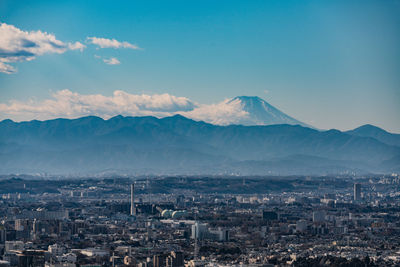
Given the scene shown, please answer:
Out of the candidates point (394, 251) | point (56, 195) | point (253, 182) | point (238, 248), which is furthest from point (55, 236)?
point (253, 182)

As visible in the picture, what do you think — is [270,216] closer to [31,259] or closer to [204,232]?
[204,232]

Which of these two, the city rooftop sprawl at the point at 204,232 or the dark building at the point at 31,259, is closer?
the dark building at the point at 31,259

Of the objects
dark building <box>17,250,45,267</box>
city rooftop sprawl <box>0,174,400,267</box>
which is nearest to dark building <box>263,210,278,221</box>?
city rooftop sprawl <box>0,174,400,267</box>

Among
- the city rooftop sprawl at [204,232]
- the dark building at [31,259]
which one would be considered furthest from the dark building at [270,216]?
the dark building at [31,259]

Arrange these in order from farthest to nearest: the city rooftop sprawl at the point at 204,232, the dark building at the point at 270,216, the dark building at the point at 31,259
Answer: the dark building at the point at 270,216
the city rooftop sprawl at the point at 204,232
the dark building at the point at 31,259

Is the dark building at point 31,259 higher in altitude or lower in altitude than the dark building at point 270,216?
lower

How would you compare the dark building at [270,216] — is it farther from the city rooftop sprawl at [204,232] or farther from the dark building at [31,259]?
the dark building at [31,259]

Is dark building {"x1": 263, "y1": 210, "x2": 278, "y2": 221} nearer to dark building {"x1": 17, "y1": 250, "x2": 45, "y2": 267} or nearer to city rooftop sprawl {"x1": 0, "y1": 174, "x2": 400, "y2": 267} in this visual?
city rooftop sprawl {"x1": 0, "y1": 174, "x2": 400, "y2": 267}

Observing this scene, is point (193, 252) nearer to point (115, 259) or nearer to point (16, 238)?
point (115, 259)

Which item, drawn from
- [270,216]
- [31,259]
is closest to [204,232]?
[270,216]
